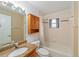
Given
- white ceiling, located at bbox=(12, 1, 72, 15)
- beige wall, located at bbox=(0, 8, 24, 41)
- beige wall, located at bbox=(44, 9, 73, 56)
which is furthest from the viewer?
beige wall, located at bbox=(44, 9, 73, 56)

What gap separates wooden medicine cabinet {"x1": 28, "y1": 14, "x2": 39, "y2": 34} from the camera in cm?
172

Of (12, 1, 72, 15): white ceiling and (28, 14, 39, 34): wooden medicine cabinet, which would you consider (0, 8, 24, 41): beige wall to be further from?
(12, 1, 72, 15): white ceiling

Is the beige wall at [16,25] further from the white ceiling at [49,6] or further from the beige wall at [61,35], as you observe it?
the beige wall at [61,35]

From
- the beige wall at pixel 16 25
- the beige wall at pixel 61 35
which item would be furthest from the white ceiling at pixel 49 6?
the beige wall at pixel 16 25

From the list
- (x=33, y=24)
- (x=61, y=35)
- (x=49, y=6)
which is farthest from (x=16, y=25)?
(x=61, y=35)

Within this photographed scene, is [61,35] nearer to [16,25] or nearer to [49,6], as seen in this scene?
[49,6]

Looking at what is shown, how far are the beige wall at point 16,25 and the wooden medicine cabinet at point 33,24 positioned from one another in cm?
14

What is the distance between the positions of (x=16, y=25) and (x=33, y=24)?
13.4 inches

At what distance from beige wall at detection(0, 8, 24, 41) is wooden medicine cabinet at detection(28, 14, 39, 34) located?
14 cm

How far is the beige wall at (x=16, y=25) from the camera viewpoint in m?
1.48

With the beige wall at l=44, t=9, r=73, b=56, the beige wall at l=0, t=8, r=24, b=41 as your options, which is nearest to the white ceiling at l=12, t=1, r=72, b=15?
the beige wall at l=44, t=9, r=73, b=56

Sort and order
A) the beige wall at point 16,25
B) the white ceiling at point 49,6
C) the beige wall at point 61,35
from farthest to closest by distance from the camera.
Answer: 1. the beige wall at point 61,35
2. the white ceiling at point 49,6
3. the beige wall at point 16,25

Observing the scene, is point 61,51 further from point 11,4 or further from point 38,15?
point 11,4

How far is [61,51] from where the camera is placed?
2.00 metres
